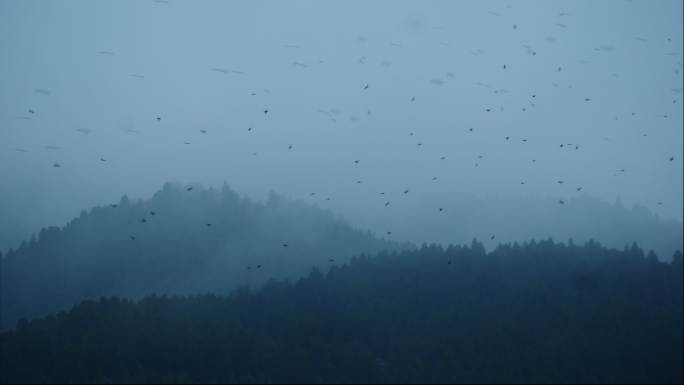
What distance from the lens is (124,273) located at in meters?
138

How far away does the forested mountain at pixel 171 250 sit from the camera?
12406cm

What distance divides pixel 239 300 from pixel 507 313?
3342cm

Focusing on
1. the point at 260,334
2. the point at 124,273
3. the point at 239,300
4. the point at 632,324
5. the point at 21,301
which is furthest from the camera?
the point at 124,273

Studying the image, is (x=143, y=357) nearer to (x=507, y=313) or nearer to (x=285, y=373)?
(x=285, y=373)

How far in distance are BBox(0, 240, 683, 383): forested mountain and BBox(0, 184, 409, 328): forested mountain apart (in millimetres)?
33794

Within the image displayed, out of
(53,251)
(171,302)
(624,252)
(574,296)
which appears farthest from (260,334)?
(53,251)

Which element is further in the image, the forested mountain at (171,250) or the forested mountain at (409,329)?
the forested mountain at (171,250)

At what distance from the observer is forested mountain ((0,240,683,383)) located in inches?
2218

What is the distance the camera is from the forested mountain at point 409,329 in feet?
185

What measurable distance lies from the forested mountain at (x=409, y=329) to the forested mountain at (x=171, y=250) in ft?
111

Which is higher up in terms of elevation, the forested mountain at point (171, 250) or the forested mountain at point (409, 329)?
the forested mountain at point (171, 250)

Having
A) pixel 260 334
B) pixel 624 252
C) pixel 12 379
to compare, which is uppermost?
pixel 624 252

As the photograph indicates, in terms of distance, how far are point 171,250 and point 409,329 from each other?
3427 inches

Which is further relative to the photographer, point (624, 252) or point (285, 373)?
point (624, 252)
